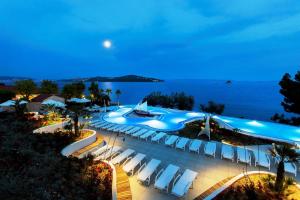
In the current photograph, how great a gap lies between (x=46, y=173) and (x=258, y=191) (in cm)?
821

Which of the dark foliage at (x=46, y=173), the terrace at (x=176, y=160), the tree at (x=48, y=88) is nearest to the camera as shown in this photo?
the dark foliage at (x=46, y=173)

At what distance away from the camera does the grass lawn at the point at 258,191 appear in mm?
6816

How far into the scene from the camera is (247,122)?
18562 mm

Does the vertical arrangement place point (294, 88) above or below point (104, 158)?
above

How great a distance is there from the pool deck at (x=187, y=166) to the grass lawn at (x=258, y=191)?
41.3 inches

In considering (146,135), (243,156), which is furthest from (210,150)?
(146,135)

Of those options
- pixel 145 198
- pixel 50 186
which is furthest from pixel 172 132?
pixel 50 186

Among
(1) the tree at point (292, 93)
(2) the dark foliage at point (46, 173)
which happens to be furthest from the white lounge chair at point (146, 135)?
(1) the tree at point (292, 93)

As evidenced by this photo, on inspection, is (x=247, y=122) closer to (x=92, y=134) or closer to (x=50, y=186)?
(x=92, y=134)

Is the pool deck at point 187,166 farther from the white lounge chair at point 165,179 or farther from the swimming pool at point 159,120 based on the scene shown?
the swimming pool at point 159,120

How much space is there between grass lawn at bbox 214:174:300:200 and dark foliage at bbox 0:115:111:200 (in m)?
4.37

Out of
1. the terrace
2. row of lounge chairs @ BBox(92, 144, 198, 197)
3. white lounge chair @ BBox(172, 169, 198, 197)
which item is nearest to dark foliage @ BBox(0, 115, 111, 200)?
row of lounge chairs @ BBox(92, 144, 198, 197)

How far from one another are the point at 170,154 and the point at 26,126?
35.5 ft

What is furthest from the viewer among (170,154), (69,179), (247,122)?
(247,122)
